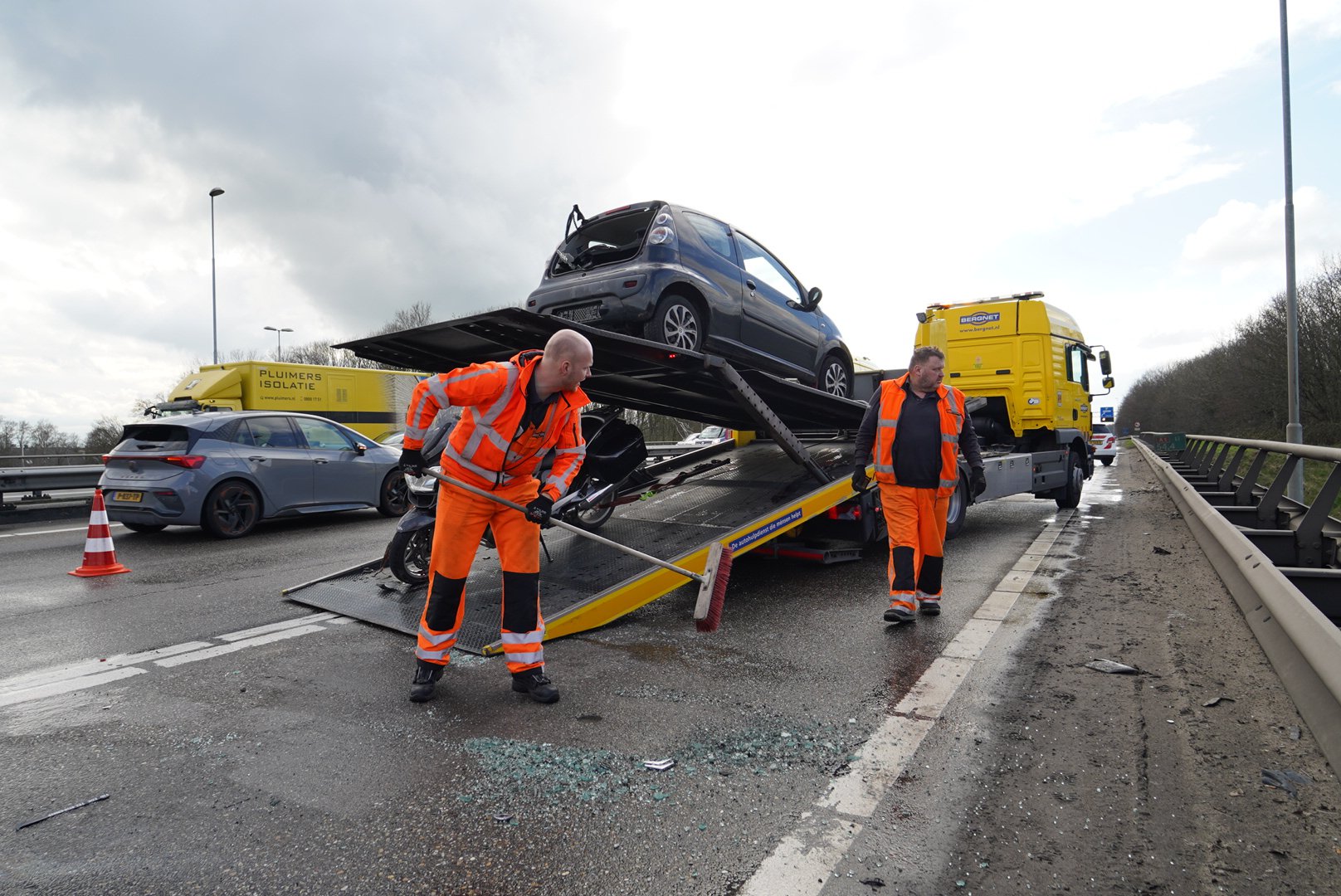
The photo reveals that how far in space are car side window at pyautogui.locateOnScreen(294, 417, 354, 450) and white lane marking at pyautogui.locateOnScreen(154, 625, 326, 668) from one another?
565 cm

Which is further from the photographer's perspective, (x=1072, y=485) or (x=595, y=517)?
(x=1072, y=485)

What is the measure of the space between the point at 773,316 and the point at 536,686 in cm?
437

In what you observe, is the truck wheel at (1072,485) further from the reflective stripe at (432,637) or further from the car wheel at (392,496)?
the reflective stripe at (432,637)

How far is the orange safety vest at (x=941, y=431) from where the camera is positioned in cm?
507

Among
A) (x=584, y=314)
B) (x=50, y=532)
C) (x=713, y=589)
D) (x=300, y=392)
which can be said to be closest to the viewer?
(x=713, y=589)

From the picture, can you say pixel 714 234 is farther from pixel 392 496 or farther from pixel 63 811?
pixel 392 496

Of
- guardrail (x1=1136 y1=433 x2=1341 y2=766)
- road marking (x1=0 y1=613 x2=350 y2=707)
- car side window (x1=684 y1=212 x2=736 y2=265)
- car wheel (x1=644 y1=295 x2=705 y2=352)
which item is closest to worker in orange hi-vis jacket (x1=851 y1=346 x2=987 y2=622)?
car wheel (x1=644 y1=295 x2=705 y2=352)

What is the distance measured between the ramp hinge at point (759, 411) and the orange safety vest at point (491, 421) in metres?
1.64

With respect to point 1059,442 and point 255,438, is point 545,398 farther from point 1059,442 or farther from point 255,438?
point 1059,442

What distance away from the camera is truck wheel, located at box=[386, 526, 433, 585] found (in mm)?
5387

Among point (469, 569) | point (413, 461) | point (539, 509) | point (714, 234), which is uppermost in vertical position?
point (714, 234)

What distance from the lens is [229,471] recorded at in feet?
29.0

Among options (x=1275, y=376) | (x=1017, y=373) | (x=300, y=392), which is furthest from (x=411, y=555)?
(x=1275, y=376)

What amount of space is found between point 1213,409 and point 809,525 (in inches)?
1731
